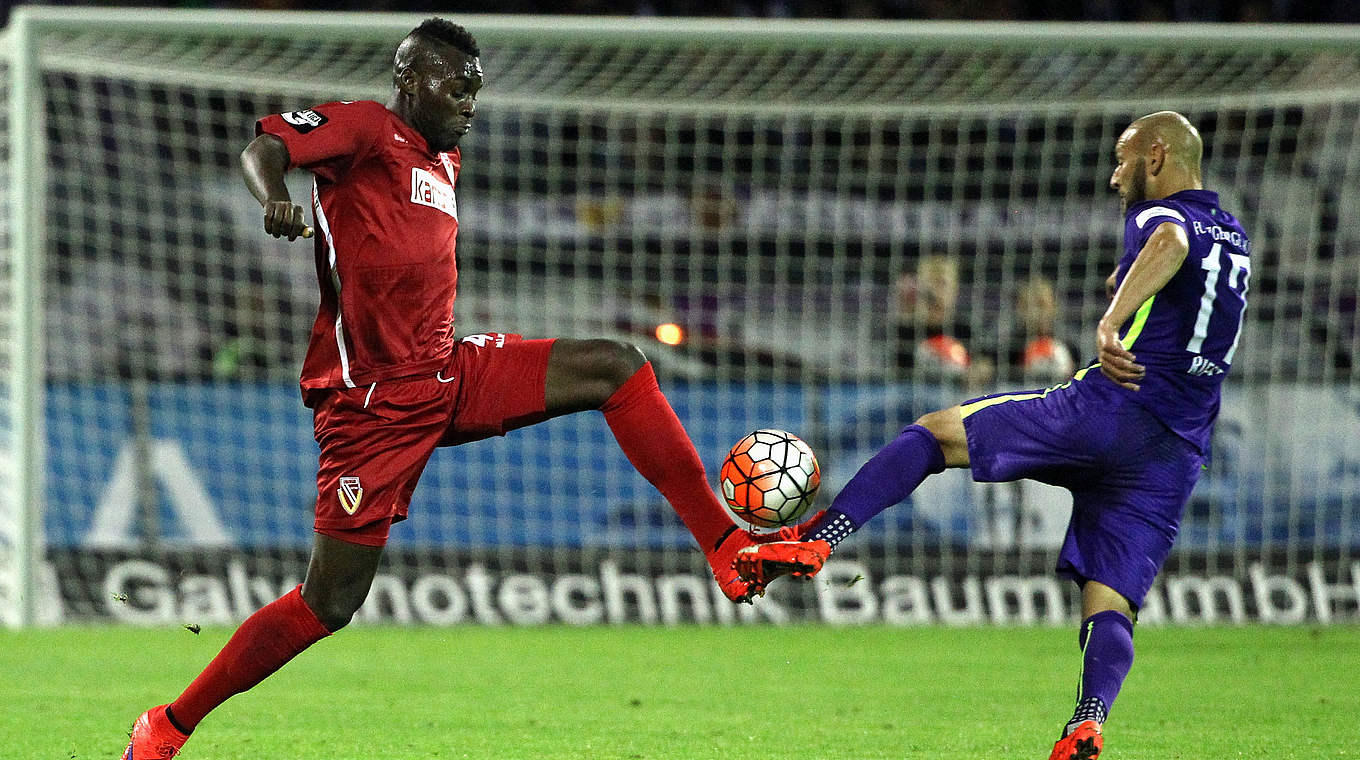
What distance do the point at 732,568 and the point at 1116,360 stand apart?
1142 millimetres

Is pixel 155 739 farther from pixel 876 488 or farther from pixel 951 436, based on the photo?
pixel 951 436

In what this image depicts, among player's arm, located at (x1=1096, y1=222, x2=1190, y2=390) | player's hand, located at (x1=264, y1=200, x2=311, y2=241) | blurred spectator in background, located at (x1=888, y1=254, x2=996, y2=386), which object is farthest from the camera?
blurred spectator in background, located at (x1=888, y1=254, x2=996, y2=386)

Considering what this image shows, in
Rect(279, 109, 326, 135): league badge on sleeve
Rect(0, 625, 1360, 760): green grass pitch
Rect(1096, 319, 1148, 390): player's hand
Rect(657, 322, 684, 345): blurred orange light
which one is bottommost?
Rect(0, 625, 1360, 760): green grass pitch

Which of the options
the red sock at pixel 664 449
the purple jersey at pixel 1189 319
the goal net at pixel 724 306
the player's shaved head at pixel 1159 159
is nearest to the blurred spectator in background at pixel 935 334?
the goal net at pixel 724 306

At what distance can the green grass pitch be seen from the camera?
15.6ft

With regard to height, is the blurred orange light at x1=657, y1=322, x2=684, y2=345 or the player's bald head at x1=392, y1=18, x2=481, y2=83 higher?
the player's bald head at x1=392, y1=18, x2=481, y2=83

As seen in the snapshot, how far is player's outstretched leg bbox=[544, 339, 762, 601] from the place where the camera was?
4199mm

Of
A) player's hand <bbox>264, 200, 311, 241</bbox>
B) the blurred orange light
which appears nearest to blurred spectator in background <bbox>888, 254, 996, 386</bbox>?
the blurred orange light

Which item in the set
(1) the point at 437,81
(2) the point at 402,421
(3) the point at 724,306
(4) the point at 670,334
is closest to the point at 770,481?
(2) the point at 402,421

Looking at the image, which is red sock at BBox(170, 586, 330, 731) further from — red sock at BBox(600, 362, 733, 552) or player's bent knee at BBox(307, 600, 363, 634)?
red sock at BBox(600, 362, 733, 552)

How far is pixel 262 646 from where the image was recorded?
4062mm

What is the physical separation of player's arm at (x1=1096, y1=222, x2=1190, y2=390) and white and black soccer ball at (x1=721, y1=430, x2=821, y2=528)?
835mm

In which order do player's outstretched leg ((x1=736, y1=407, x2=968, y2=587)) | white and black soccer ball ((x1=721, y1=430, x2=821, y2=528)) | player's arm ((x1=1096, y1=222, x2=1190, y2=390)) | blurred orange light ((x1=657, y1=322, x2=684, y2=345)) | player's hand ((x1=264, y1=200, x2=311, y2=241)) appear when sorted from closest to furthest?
1. player's hand ((x1=264, y1=200, x2=311, y2=241))
2. player's outstretched leg ((x1=736, y1=407, x2=968, y2=587))
3. player's arm ((x1=1096, y1=222, x2=1190, y2=390))
4. white and black soccer ball ((x1=721, y1=430, x2=821, y2=528))
5. blurred orange light ((x1=657, y1=322, x2=684, y2=345))

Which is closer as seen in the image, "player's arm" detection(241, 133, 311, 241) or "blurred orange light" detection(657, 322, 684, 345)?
"player's arm" detection(241, 133, 311, 241)
